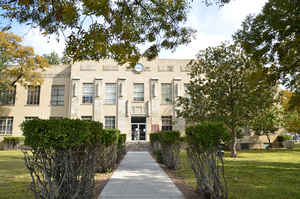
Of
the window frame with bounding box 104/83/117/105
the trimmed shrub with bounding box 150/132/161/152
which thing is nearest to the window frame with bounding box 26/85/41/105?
the window frame with bounding box 104/83/117/105

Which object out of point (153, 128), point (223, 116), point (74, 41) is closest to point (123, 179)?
point (74, 41)

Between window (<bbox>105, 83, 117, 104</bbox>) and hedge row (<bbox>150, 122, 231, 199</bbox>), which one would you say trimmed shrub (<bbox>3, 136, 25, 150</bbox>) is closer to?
window (<bbox>105, 83, 117, 104</bbox>)

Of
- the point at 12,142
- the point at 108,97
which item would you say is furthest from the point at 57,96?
the point at 12,142

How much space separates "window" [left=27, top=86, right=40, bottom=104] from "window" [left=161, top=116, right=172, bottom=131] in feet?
58.0

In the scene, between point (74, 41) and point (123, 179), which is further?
point (123, 179)

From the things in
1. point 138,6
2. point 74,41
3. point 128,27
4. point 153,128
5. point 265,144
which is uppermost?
point 138,6

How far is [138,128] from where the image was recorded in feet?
98.6

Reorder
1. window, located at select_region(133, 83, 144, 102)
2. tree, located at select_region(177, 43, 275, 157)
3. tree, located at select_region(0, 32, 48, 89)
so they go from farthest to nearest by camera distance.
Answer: window, located at select_region(133, 83, 144, 102) < tree, located at select_region(0, 32, 48, 89) < tree, located at select_region(177, 43, 275, 157)

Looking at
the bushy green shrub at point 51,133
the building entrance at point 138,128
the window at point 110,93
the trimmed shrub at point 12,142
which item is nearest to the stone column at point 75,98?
the window at point 110,93

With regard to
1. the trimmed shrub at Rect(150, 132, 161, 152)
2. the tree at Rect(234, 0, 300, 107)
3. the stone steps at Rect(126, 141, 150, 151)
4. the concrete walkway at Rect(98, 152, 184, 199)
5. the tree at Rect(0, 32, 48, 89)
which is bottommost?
the stone steps at Rect(126, 141, 150, 151)

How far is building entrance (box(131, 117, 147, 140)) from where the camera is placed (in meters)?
30.0

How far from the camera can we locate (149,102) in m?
30.4

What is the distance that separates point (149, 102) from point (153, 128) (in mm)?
3568

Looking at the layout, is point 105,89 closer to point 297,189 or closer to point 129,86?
point 129,86
